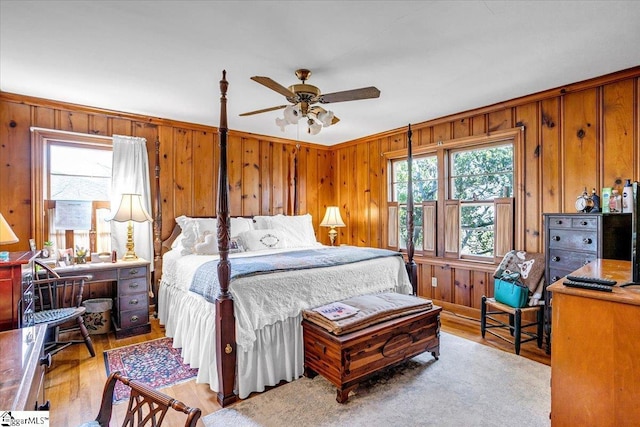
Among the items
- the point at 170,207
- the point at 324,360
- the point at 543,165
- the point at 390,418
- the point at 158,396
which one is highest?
the point at 543,165

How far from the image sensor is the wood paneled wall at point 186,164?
3359 mm

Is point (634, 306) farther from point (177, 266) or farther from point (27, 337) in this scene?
point (177, 266)

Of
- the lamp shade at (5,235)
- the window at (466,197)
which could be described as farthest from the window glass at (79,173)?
the window at (466,197)

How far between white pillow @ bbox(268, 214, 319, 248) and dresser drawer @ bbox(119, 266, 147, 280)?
5.53 ft

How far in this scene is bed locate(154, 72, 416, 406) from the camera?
2.22m

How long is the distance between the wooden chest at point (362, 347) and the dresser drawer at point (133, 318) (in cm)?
200

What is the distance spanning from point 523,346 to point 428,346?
107 cm

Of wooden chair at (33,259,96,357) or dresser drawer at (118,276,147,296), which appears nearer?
wooden chair at (33,259,96,357)

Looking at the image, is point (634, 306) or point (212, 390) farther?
point (212, 390)

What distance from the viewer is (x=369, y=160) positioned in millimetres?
5258

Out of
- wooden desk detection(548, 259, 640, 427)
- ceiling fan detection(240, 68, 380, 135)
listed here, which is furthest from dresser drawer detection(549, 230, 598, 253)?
ceiling fan detection(240, 68, 380, 135)

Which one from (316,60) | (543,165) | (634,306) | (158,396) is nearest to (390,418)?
(634,306)

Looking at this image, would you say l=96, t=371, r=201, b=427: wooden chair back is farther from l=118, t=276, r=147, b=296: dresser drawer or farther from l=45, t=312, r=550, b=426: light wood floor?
l=118, t=276, r=147, b=296: dresser drawer

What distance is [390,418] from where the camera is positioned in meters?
2.06
